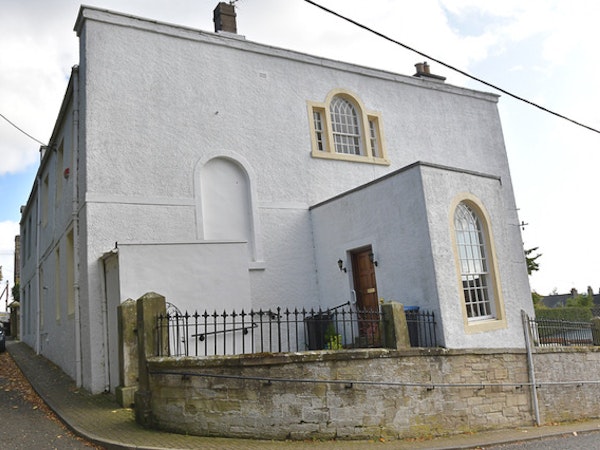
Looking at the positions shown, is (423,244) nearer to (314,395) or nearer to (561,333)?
(314,395)

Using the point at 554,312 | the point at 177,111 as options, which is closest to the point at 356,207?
the point at 177,111

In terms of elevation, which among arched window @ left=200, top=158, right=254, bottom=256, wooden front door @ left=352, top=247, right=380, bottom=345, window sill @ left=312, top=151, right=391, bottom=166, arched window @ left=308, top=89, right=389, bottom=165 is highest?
arched window @ left=308, top=89, right=389, bottom=165

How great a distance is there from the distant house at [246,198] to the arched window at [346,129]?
0.04m

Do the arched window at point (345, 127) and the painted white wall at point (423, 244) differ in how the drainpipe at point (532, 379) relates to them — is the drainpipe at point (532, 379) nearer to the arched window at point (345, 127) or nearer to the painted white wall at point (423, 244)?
the painted white wall at point (423, 244)

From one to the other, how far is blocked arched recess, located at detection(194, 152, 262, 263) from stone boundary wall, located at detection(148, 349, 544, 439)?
505 centimetres

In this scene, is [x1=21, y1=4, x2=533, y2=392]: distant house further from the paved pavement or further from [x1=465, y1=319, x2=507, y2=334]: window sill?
the paved pavement

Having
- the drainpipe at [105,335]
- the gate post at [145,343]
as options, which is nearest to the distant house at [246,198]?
the drainpipe at [105,335]

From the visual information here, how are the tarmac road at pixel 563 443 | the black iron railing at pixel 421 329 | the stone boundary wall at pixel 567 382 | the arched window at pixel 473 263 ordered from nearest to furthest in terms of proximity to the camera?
the tarmac road at pixel 563 443 → the black iron railing at pixel 421 329 → the stone boundary wall at pixel 567 382 → the arched window at pixel 473 263

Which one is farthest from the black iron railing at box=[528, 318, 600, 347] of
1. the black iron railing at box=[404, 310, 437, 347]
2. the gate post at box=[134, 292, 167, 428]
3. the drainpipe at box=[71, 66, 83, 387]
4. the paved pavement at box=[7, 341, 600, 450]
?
the drainpipe at box=[71, 66, 83, 387]

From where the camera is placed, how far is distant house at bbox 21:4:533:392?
11.2 m

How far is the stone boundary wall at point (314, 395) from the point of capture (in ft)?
26.7

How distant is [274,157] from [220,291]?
4.44m

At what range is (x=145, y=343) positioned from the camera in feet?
28.6

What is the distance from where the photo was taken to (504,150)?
18828 millimetres
